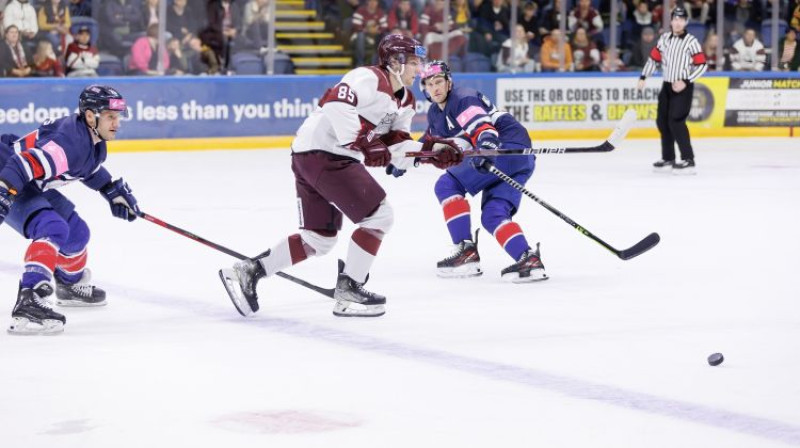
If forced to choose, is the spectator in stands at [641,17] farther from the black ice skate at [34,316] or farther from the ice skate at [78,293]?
the black ice skate at [34,316]

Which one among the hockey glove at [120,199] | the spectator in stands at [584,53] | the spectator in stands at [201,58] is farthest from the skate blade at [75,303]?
the spectator in stands at [584,53]

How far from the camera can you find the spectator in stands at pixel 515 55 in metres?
13.6

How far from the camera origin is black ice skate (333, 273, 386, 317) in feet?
17.1

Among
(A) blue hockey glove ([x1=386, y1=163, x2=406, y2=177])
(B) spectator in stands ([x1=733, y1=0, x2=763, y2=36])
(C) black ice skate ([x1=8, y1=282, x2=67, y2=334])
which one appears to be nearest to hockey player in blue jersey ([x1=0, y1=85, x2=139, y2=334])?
(C) black ice skate ([x1=8, y1=282, x2=67, y2=334])

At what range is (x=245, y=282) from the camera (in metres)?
Answer: 5.20

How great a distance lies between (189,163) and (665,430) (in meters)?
7.94

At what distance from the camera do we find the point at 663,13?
1409cm

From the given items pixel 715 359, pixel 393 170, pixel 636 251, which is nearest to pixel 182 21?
pixel 393 170

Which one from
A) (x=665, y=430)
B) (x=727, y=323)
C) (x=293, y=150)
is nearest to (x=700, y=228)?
(x=727, y=323)

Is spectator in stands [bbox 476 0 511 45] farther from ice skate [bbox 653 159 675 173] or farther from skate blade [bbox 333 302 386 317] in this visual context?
skate blade [bbox 333 302 386 317]

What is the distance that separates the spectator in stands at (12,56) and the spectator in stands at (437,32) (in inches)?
148

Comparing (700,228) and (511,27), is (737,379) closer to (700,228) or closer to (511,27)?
(700,228)

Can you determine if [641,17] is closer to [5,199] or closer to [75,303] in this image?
[75,303]

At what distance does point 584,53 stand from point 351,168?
9.16m
